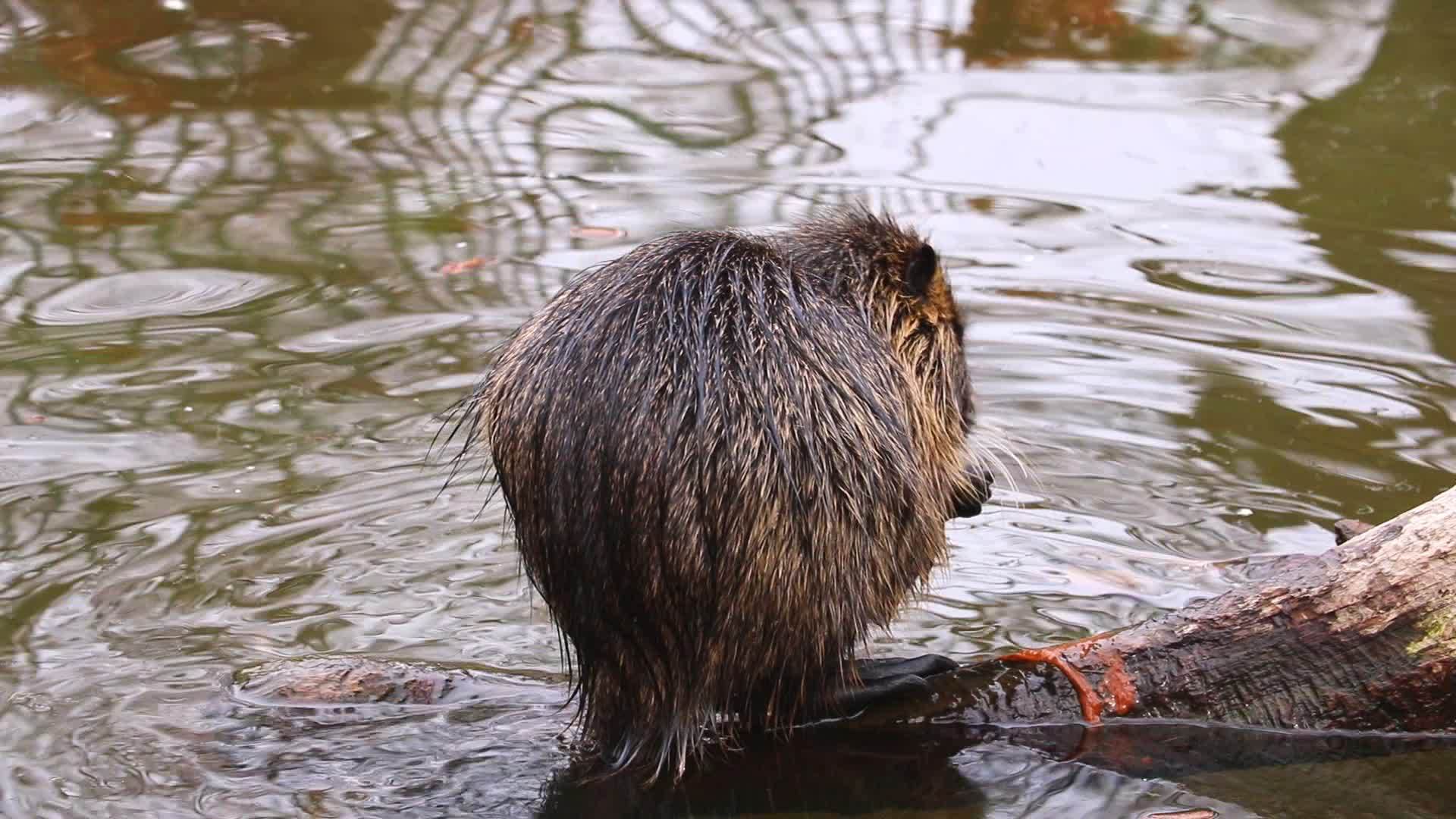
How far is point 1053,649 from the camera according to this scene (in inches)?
134

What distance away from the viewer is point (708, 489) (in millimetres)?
2938

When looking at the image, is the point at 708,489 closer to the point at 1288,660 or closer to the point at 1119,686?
the point at 1119,686

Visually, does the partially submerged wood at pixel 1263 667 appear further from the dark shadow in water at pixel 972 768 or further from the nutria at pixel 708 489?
the nutria at pixel 708 489

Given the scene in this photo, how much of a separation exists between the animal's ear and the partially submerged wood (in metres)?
0.78

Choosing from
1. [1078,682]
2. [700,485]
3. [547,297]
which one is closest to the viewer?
[700,485]

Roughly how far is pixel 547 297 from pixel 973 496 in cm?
243

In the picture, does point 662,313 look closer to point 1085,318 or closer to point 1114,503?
point 1114,503

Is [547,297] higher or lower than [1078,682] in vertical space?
higher

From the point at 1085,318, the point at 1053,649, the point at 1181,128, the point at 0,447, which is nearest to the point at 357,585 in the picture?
the point at 0,447

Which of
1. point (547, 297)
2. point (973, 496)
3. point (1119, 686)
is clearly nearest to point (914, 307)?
point (973, 496)

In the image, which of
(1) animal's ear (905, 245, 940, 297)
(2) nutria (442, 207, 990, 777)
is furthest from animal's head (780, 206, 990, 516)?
(2) nutria (442, 207, 990, 777)

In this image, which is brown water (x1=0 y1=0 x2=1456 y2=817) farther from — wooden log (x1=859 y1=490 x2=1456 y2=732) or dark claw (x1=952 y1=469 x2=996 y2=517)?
dark claw (x1=952 y1=469 x2=996 y2=517)

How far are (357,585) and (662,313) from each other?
1364mm

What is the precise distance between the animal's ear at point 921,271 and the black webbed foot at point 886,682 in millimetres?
755
